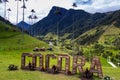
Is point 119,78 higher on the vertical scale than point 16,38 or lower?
lower

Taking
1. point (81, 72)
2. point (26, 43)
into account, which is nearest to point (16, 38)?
point (26, 43)

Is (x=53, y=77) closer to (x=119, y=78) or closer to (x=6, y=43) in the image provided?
(x=119, y=78)

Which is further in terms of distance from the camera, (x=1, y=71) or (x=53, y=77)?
(x=1, y=71)

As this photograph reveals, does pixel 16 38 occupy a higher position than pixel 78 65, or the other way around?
pixel 16 38

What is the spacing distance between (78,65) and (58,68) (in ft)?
16.6

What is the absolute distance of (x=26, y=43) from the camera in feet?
562

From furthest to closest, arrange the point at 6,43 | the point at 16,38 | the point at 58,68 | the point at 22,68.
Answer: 1. the point at 16,38
2. the point at 6,43
3. the point at 22,68
4. the point at 58,68

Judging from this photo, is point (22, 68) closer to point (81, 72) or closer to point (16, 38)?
point (81, 72)

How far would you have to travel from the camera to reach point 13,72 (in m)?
67.1

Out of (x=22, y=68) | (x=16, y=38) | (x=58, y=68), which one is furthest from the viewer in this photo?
(x=16, y=38)

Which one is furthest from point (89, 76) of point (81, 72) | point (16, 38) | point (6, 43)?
point (16, 38)

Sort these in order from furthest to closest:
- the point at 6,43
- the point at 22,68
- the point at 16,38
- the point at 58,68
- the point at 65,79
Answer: the point at 16,38 → the point at 6,43 → the point at 22,68 → the point at 58,68 → the point at 65,79

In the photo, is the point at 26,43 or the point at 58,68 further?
the point at 26,43

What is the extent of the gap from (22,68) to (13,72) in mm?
4505
